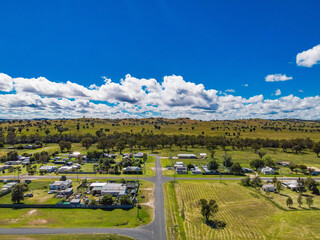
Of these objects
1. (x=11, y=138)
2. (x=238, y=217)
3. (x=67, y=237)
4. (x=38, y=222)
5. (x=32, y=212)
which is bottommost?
(x=238, y=217)

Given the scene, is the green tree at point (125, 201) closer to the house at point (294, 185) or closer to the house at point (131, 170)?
the house at point (131, 170)

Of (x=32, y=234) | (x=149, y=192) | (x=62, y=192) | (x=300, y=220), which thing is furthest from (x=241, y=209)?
(x=62, y=192)

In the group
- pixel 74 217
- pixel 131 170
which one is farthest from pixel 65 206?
pixel 131 170

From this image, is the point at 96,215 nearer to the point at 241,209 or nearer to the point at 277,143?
the point at 241,209

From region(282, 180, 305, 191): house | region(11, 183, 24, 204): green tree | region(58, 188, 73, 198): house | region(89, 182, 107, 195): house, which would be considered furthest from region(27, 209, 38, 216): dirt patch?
region(282, 180, 305, 191): house

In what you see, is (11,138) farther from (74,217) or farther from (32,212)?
(74,217)

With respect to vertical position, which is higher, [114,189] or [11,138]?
[11,138]

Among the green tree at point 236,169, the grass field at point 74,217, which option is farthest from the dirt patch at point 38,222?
the green tree at point 236,169

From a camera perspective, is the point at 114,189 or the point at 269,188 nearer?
the point at 114,189
